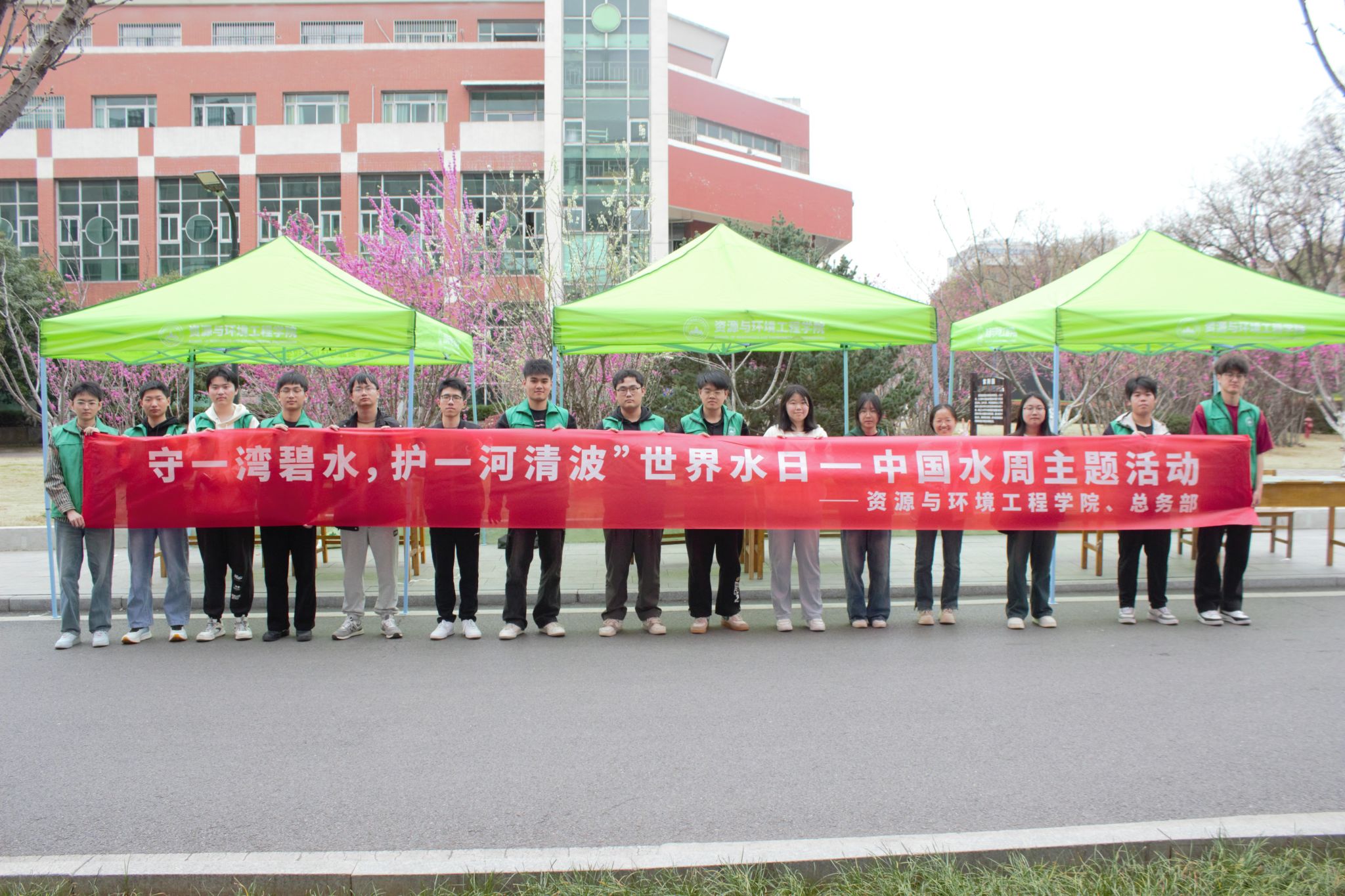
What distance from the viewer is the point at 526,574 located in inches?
273

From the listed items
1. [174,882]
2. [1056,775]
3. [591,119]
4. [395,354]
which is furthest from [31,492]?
[591,119]

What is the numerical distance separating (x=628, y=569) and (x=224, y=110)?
128ft

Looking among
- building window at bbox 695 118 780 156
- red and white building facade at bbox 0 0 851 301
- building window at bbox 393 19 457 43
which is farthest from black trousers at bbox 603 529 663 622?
building window at bbox 393 19 457 43

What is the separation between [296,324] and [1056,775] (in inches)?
264

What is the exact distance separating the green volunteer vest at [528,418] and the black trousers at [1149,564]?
4.47 meters

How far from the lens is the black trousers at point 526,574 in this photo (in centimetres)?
690

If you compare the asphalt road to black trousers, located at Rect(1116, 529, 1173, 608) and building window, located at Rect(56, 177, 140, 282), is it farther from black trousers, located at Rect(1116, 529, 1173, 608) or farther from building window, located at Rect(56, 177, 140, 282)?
building window, located at Rect(56, 177, 140, 282)

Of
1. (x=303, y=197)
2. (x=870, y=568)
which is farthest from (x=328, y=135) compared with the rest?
(x=870, y=568)

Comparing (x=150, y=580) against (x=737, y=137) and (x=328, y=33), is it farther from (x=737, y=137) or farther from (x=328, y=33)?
(x=328, y=33)

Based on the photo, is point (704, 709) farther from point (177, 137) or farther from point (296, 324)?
point (177, 137)

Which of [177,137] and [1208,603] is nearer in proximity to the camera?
[1208,603]

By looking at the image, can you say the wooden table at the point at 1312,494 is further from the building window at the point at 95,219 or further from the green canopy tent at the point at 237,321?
the building window at the point at 95,219

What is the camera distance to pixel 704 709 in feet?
16.9

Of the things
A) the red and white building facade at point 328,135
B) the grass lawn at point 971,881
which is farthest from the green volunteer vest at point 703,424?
the red and white building facade at point 328,135
